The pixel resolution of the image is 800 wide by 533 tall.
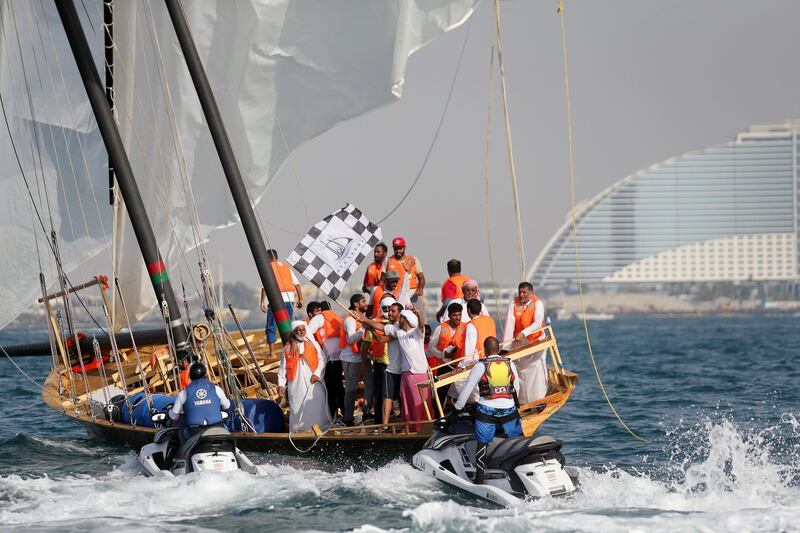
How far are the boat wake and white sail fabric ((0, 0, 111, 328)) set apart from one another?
259 inches

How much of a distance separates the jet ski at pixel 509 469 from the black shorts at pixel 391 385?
157 cm

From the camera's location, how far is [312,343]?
639 inches

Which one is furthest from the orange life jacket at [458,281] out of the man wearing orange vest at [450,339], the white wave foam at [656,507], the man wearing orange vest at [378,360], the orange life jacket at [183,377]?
the orange life jacket at [183,377]

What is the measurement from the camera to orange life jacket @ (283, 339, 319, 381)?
1597cm

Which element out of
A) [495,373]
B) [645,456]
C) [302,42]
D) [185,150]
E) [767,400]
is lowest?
[767,400]

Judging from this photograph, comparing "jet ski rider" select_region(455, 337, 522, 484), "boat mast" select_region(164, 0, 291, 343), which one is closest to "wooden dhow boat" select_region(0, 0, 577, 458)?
"boat mast" select_region(164, 0, 291, 343)

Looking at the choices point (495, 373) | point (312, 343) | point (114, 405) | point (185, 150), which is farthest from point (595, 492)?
point (185, 150)

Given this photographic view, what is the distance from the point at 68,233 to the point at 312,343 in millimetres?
8392

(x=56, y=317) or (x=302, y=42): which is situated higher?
(x=302, y=42)

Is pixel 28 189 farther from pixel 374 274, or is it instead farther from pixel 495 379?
pixel 495 379

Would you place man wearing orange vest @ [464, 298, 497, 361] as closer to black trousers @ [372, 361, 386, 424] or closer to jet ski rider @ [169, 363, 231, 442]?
black trousers @ [372, 361, 386, 424]

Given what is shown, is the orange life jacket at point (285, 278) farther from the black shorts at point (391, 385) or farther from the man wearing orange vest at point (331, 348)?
the black shorts at point (391, 385)

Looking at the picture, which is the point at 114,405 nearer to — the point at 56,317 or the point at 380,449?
the point at 56,317

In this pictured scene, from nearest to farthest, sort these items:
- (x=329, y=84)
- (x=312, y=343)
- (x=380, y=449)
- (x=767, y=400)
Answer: (x=380, y=449) → (x=312, y=343) → (x=329, y=84) → (x=767, y=400)
